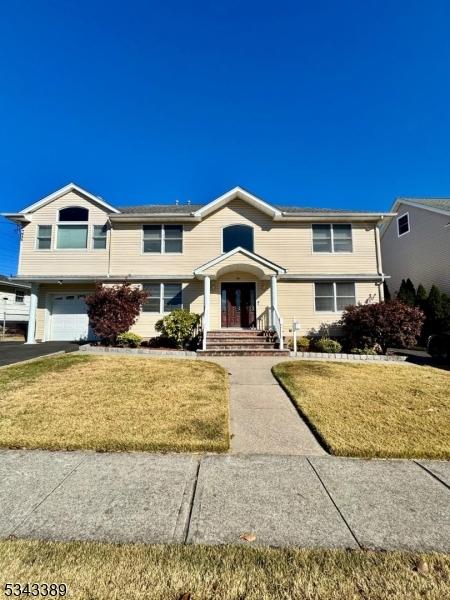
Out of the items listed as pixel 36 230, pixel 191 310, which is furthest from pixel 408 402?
pixel 36 230

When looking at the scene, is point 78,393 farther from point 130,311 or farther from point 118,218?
point 118,218

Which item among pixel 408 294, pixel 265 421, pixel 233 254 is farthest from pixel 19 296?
pixel 408 294

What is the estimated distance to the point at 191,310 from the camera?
14.6m

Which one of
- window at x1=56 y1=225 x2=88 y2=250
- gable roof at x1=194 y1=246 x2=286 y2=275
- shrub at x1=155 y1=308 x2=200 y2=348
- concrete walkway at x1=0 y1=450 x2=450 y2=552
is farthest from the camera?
window at x1=56 y1=225 x2=88 y2=250

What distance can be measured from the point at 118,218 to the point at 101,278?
3013 mm

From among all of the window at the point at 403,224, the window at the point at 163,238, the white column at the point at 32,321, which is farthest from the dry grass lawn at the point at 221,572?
the window at the point at 403,224

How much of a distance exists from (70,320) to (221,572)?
15488 mm

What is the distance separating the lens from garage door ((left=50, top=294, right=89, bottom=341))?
1541 cm

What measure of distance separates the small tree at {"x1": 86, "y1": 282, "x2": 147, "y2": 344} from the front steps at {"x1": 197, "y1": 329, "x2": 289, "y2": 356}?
353cm

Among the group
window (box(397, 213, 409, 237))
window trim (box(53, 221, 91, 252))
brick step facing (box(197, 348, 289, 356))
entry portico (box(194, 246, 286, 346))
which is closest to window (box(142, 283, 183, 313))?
entry portico (box(194, 246, 286, 346))

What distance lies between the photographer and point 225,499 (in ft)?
9.65

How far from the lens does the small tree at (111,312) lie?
12.5m

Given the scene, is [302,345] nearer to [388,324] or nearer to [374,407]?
[388,324]

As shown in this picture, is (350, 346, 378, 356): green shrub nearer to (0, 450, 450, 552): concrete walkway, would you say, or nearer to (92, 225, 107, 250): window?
(0, 450, 450, 552): concrete walkway
